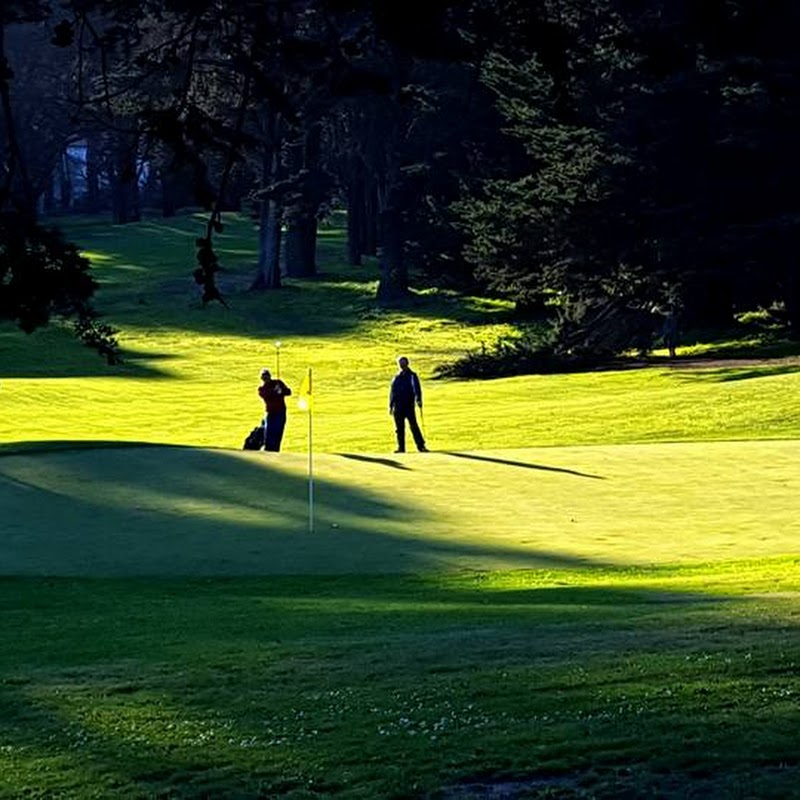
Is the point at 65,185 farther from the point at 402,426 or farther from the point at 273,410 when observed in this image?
the point at 273,410

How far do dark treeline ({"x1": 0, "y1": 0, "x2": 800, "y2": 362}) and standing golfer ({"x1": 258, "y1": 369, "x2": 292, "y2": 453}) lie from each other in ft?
14.2

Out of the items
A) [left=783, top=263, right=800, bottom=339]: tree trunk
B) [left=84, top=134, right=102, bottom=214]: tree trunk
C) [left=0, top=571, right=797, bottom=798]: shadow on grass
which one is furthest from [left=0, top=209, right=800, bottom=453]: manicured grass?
[left=84, top=134, right=102, bottom=214]: tree trunk

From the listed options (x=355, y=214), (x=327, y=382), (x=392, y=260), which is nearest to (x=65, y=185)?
(x=355, y=214)

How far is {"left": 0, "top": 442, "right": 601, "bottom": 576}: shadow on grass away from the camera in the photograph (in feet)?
65.0

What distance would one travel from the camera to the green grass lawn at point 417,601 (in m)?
9.35

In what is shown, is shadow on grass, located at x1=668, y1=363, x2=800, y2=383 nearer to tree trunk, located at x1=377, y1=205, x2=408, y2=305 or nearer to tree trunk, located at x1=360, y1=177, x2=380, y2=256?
tree trunk, located at x1=377, y1=205, x2=408, y2=305

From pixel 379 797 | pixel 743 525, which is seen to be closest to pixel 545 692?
pixel 379 797

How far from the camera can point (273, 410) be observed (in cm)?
3017

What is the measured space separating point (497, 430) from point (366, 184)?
4922 cm

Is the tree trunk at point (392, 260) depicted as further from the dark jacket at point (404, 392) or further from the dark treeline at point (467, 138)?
the dark jacket at point (404, 392)

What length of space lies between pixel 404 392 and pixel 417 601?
14226 mm

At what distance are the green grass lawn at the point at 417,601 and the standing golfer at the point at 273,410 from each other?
3.27 meters

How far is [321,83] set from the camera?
1030 cm

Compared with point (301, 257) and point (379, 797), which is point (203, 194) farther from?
point (301, 257)
